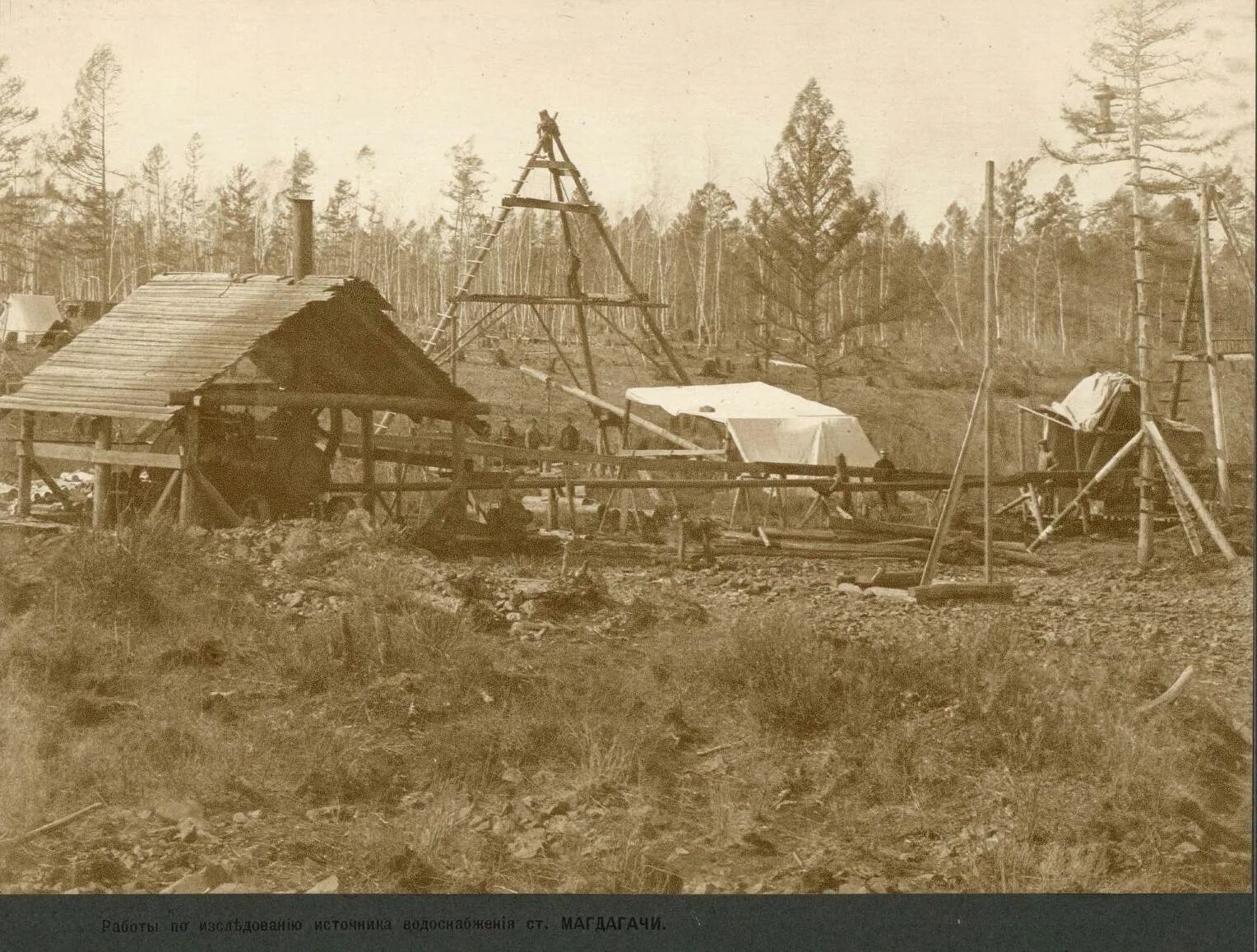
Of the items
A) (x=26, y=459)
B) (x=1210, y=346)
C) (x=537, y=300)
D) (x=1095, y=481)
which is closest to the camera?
(x=26, y=459)

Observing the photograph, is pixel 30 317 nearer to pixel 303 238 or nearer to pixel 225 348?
pixel 303 238

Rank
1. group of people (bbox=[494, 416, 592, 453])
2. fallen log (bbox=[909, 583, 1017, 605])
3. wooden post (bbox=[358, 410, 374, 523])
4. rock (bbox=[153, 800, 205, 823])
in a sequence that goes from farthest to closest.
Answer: group of people (bbox=[494, 416, 592, 453]) < wooden post (bbox=[358, 410, 374, 523]) < fallen log (bbox=[909, 583, 1017, 605]) < rock (bbox=[153, 800, 205, 823])

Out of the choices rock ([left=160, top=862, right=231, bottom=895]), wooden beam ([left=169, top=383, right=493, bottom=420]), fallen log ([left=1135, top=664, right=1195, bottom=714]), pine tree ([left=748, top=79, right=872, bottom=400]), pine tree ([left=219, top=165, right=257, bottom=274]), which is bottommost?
rock ([left=160, top=862, right=231, bottom=895])

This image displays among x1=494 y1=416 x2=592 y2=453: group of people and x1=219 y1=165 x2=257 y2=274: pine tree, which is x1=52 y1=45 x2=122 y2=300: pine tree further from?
x1=219 y1=165 x2=257 y2=274: pine tree

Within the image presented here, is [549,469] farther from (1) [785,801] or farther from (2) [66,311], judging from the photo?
(2) [66,311]

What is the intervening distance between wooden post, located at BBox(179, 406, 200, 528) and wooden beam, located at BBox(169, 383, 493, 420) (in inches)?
6.9

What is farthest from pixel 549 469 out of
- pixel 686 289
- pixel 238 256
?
pixel 686 289

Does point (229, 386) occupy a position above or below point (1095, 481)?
above

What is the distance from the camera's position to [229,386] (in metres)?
13.9

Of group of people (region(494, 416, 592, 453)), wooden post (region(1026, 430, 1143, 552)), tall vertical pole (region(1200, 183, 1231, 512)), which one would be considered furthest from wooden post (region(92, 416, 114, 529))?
tall vertical pole (region(1200, 183, 1231, 512))

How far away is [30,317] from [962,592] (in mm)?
36443

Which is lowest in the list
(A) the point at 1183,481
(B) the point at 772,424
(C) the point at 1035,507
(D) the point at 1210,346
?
(C) the point at 1035,507

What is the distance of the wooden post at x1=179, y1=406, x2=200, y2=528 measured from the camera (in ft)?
43.9

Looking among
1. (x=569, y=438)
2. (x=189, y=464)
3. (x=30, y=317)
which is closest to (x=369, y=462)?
(x=189, y=464)
